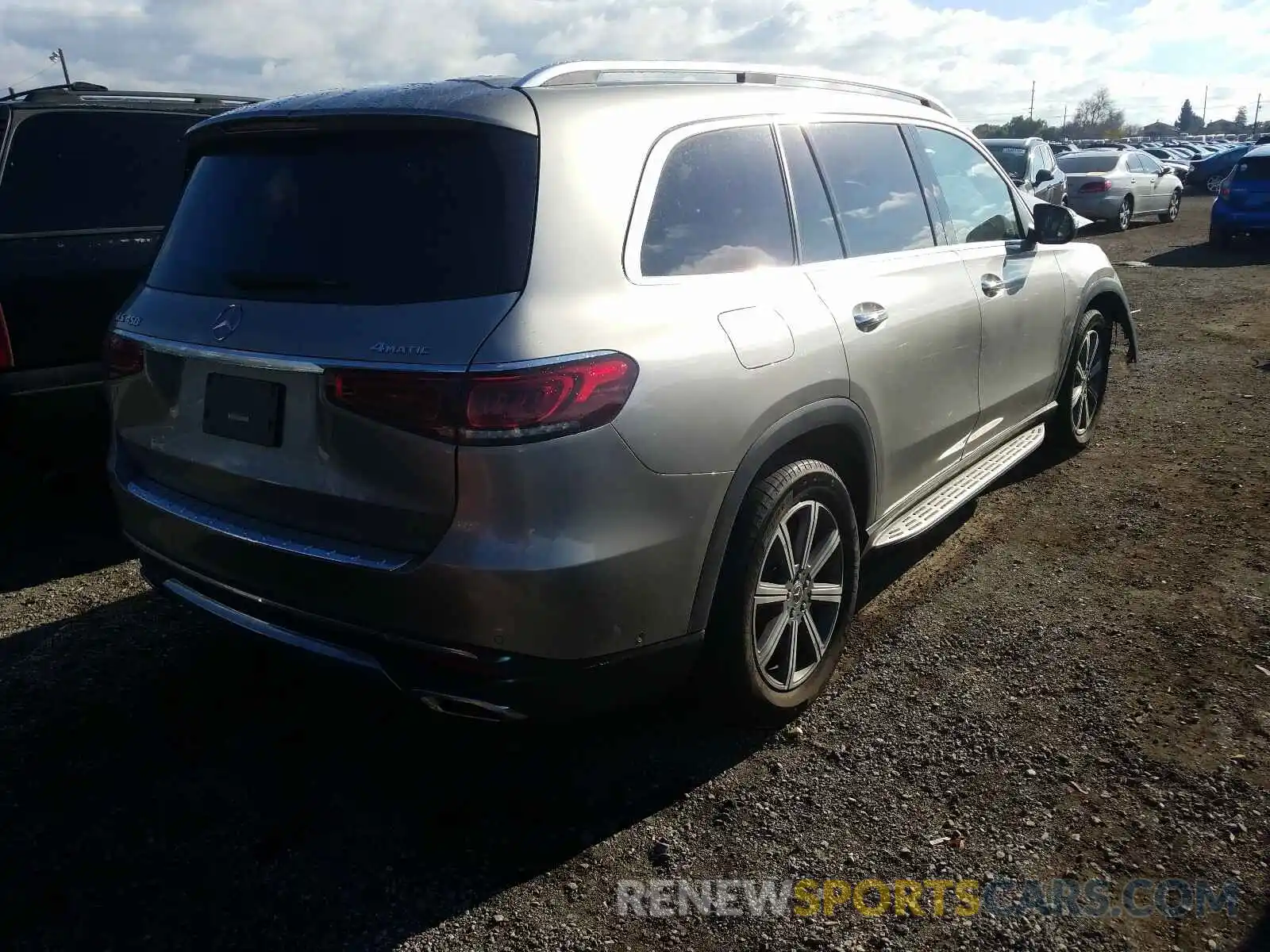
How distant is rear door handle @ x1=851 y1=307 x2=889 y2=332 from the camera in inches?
129

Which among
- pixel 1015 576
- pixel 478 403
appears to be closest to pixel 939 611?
pixel 1015 576

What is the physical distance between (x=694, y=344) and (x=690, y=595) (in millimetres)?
649

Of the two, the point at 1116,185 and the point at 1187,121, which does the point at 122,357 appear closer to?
the point at 1116,185

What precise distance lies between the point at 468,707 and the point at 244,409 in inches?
37.5

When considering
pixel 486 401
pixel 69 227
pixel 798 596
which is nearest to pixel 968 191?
pixel 798 596

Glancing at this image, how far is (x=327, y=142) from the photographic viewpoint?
265 centimetres

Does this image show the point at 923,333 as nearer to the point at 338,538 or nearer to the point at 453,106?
the point at 453,106

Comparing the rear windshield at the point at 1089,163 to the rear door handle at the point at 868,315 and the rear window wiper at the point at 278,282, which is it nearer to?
the rear door handle at the point at 868,315

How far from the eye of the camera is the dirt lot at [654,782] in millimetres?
2406

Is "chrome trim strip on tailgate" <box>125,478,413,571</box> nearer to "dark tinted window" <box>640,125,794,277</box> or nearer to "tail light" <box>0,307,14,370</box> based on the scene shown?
"dark tinted window" <box>640,125,794,277</box>

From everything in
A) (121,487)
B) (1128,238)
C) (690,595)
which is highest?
(121,487)

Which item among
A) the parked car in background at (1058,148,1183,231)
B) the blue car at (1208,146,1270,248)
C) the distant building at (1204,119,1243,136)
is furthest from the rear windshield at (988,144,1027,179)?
the distant building at (1204,119,1243,136)

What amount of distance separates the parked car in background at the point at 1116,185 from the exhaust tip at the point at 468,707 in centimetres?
1870

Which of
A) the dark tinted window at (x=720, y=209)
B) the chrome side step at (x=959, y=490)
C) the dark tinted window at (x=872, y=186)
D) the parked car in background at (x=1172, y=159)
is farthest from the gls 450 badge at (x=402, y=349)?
the parked car in background at (x=1172, y=159)
